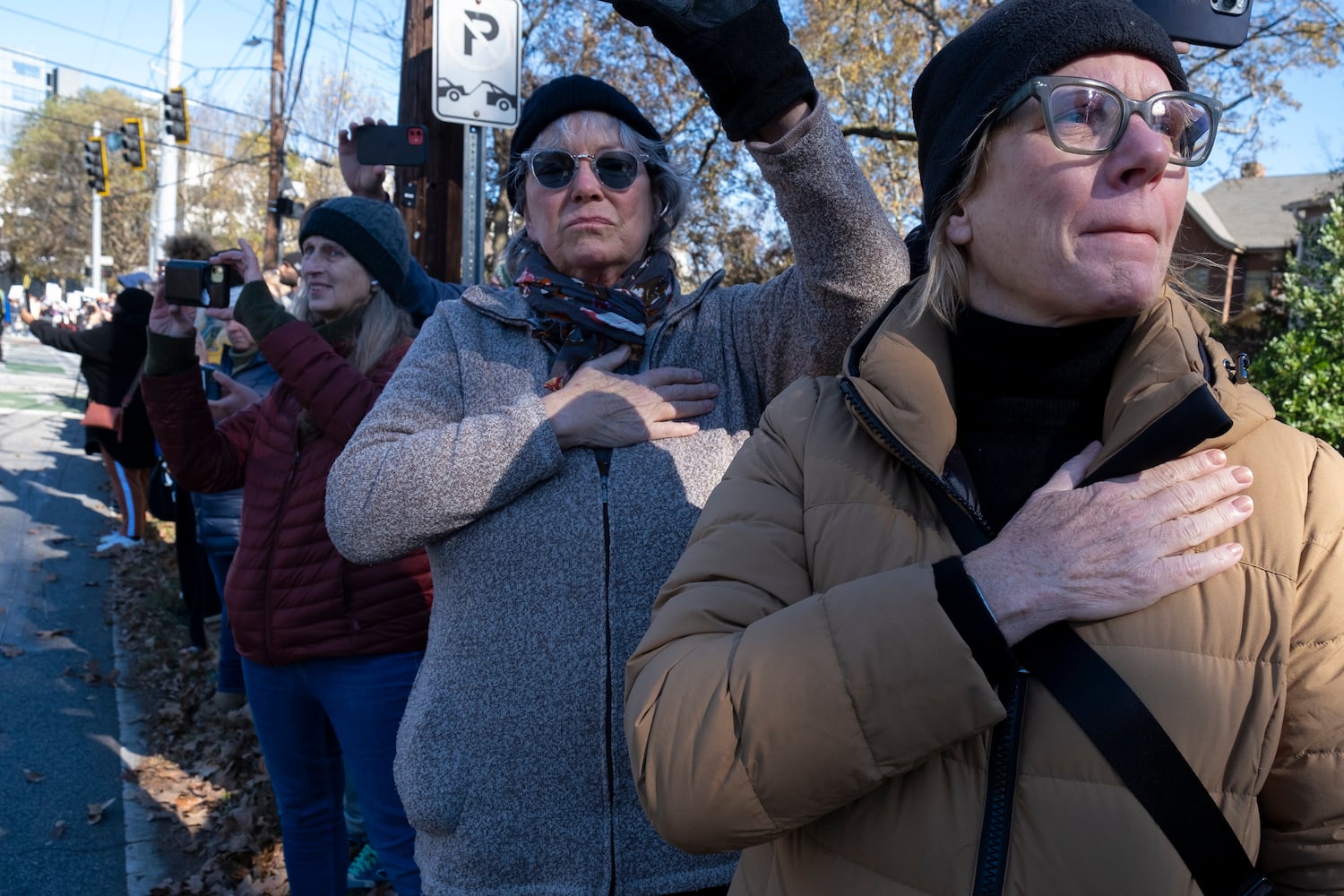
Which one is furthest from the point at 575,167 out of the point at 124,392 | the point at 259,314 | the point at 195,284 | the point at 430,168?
the point at 124,392

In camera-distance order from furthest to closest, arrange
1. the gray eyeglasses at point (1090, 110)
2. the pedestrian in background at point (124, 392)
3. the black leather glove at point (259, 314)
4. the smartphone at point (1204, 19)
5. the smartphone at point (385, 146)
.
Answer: the pedestrian in background at point (124, 392) < the smartphone at point (385, 146) < the black leather glove at point (259, 314) < the smartphone at point (1204, 19) < the gray eyeglasses at point (1090, 110)

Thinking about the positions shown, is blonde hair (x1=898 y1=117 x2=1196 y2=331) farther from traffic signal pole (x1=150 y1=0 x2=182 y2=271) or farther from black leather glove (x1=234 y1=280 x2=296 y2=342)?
traffic signal pole (x1=150 y1=0 x2=182 y2=271)

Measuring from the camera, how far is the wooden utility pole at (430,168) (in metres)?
6.27

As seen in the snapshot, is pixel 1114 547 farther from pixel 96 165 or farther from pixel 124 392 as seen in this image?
pixel 96 165

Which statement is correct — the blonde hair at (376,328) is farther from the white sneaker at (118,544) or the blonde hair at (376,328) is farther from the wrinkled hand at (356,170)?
the white sneaker at (118,544)

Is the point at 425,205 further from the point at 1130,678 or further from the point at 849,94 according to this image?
the point at 849,94

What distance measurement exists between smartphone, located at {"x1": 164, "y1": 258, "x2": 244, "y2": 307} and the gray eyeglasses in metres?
2.76

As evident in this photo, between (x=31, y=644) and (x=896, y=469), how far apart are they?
6.92 meters

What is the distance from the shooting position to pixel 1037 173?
134 centimetres

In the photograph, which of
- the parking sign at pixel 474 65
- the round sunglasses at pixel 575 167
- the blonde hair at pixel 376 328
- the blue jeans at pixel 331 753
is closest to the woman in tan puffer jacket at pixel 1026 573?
the round sunglasses at pixel 575 167

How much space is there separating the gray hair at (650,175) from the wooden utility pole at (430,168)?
4126mm

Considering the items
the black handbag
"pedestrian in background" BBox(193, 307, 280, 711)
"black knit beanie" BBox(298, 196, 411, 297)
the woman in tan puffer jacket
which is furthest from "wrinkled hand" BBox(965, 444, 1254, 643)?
the black handbag

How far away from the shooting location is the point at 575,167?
7.09ft

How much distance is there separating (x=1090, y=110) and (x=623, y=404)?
971 mm
